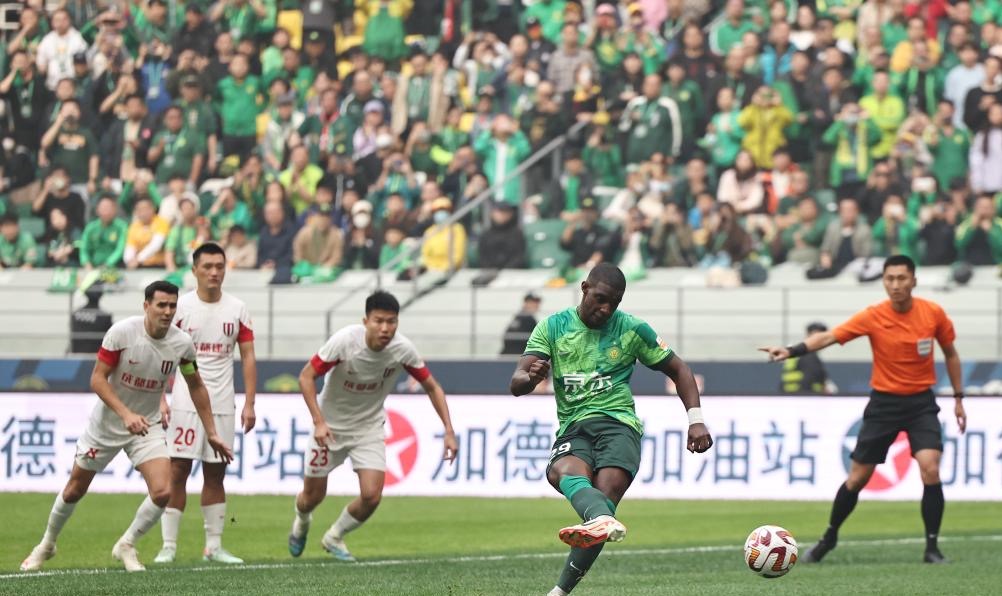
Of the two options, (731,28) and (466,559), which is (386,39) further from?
(466,559)

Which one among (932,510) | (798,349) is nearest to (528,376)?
(798,349)

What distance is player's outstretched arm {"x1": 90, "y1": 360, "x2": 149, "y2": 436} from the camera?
33.7ft

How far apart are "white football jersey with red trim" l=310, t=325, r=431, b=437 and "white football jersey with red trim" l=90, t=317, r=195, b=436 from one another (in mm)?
1283

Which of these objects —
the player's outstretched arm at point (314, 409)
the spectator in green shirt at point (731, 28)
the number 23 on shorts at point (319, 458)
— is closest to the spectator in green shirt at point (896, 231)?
the spectator in green shirt at point (731, 28)

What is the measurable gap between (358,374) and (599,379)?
4.04 m

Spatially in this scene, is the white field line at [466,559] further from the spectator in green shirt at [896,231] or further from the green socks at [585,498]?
the spectator in green shirt at [896,231]

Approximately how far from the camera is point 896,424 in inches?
483

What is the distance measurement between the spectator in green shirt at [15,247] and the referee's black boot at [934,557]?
16.6m

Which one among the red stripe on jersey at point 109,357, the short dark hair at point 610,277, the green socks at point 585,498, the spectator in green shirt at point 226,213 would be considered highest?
the spectator in green shirt at point 226,213

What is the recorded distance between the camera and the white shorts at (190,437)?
12148mm

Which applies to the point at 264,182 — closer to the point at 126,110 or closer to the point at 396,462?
the point at 126,110

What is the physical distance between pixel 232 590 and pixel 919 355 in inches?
218

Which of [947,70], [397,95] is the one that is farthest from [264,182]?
[947,70]

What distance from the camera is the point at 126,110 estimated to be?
26516 mm
